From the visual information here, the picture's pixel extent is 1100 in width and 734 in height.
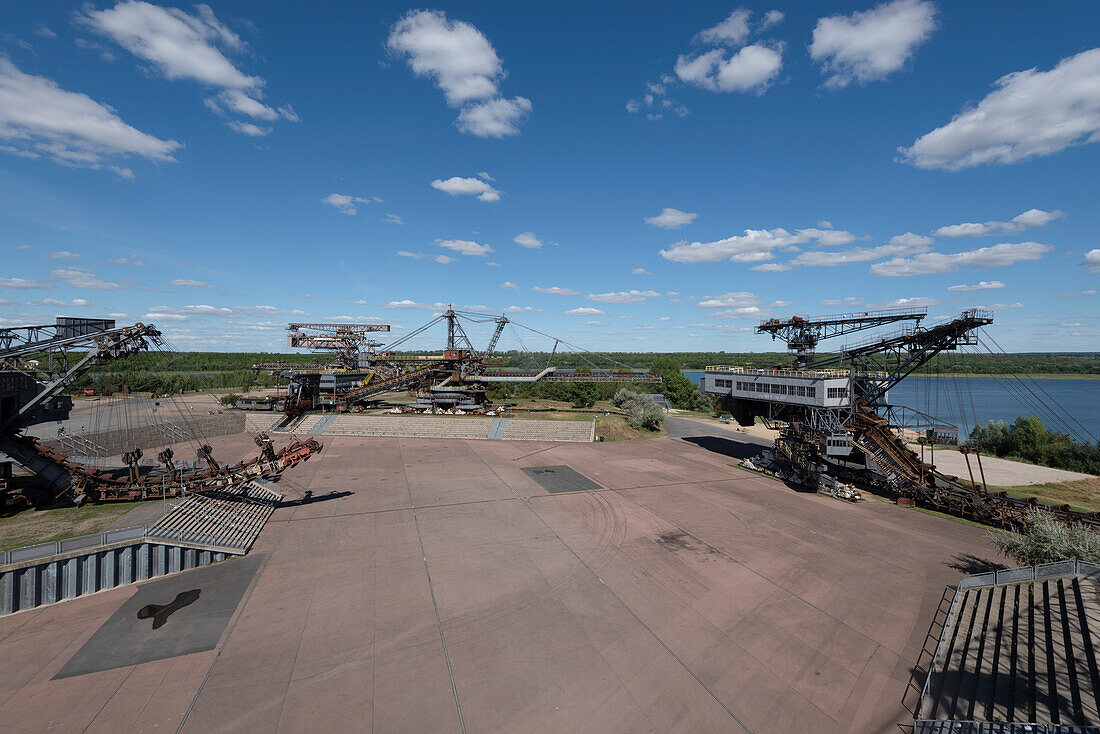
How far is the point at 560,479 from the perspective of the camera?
3159 centimetres

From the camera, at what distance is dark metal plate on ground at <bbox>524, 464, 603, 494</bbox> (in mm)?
29344

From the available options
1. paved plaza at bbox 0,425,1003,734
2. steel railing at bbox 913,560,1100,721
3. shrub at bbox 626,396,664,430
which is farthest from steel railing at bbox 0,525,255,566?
shrub at bbox 626,396,664,430

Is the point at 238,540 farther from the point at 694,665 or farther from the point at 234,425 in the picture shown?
the point at 234,425

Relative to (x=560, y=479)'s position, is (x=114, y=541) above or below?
above

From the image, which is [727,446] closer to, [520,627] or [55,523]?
[520,627]

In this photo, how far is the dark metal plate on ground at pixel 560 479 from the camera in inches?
1155

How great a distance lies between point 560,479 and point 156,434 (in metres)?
38.0

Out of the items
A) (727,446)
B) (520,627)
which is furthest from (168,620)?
(727,446)

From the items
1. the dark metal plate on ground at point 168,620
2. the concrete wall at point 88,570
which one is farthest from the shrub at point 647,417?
the concrete wall at point 88,570

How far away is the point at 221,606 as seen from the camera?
48.3 ft

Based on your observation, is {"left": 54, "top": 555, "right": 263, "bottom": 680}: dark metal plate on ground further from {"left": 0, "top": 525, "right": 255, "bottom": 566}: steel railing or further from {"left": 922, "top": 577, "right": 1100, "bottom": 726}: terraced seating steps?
{"left": 922, "top": 577, "right": 1100, "bottom": 726}: terraced seating steps

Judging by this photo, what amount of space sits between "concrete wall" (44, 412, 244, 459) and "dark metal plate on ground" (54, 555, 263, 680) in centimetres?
2216

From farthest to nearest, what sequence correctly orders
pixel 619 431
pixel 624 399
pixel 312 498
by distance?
pixel 624 399, pixel 619 431, pixel 312 498

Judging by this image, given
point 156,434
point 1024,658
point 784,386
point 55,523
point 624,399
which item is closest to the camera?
point 1024,658
